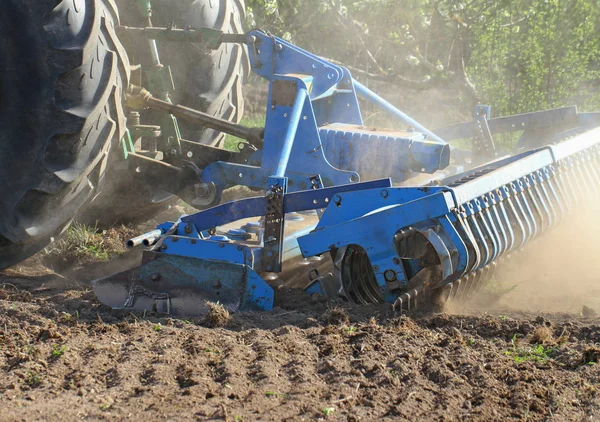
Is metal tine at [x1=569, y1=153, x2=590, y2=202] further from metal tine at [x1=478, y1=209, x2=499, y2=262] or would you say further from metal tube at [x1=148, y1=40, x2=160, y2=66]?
Result: metal tube at [x1=148, y1=40, x2=160, y2=66]

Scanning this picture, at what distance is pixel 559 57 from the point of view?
10047 mm

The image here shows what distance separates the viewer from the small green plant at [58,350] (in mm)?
3400

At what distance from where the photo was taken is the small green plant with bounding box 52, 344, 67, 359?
11.2 ft

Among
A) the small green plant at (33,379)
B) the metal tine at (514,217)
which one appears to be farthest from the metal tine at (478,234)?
the small green plant at (33,379)

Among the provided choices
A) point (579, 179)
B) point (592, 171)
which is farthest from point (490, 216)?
point (592, 171)

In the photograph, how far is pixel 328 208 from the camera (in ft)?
14.0

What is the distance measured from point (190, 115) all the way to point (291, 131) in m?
0.84

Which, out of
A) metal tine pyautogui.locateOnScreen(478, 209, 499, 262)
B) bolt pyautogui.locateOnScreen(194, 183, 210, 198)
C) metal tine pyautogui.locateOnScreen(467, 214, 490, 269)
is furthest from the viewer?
bolt pyautogui.locateOnScreen(194, 183, 210, 198)

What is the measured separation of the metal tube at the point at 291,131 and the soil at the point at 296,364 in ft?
2.71

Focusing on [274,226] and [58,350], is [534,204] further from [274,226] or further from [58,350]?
[58,350]

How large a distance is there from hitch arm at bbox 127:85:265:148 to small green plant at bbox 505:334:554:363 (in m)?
→ 2.60

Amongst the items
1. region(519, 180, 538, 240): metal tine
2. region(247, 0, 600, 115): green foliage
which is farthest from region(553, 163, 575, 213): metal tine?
region(247, 0, 600, 115): green foliage

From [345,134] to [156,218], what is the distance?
5.94 feet

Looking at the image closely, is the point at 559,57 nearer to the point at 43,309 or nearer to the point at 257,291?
the point at 257,291
